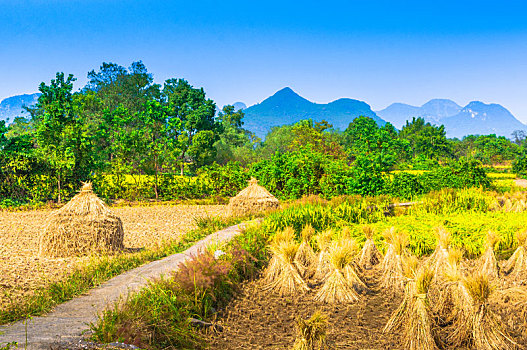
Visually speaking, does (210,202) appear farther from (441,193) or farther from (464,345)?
(464,345)

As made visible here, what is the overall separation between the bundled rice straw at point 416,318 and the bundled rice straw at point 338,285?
0.83m

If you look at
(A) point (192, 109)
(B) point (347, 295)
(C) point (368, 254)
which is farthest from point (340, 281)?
(A) point (192, 109)

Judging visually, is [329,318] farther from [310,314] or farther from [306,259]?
[306,259]

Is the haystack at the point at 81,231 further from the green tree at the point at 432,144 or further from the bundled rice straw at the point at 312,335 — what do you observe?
the green tree at the point at 432,144

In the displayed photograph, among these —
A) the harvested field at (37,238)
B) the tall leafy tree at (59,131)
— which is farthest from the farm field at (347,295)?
the tall leafy tree at (59,131)

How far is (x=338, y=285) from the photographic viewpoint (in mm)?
4879

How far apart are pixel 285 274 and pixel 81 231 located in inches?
138

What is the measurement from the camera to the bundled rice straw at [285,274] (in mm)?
5203

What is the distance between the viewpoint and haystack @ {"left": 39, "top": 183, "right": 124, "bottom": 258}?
21.3ft

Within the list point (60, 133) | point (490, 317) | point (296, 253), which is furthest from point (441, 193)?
point (60, 133)

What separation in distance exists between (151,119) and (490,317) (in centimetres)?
1401

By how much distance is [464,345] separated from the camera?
382 centimetres

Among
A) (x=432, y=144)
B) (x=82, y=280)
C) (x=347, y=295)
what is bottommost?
(x=347, y=295)

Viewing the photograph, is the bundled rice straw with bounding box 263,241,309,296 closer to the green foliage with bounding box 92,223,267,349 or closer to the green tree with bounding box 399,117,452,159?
the green foliage with bounding box 92,223,267,349
